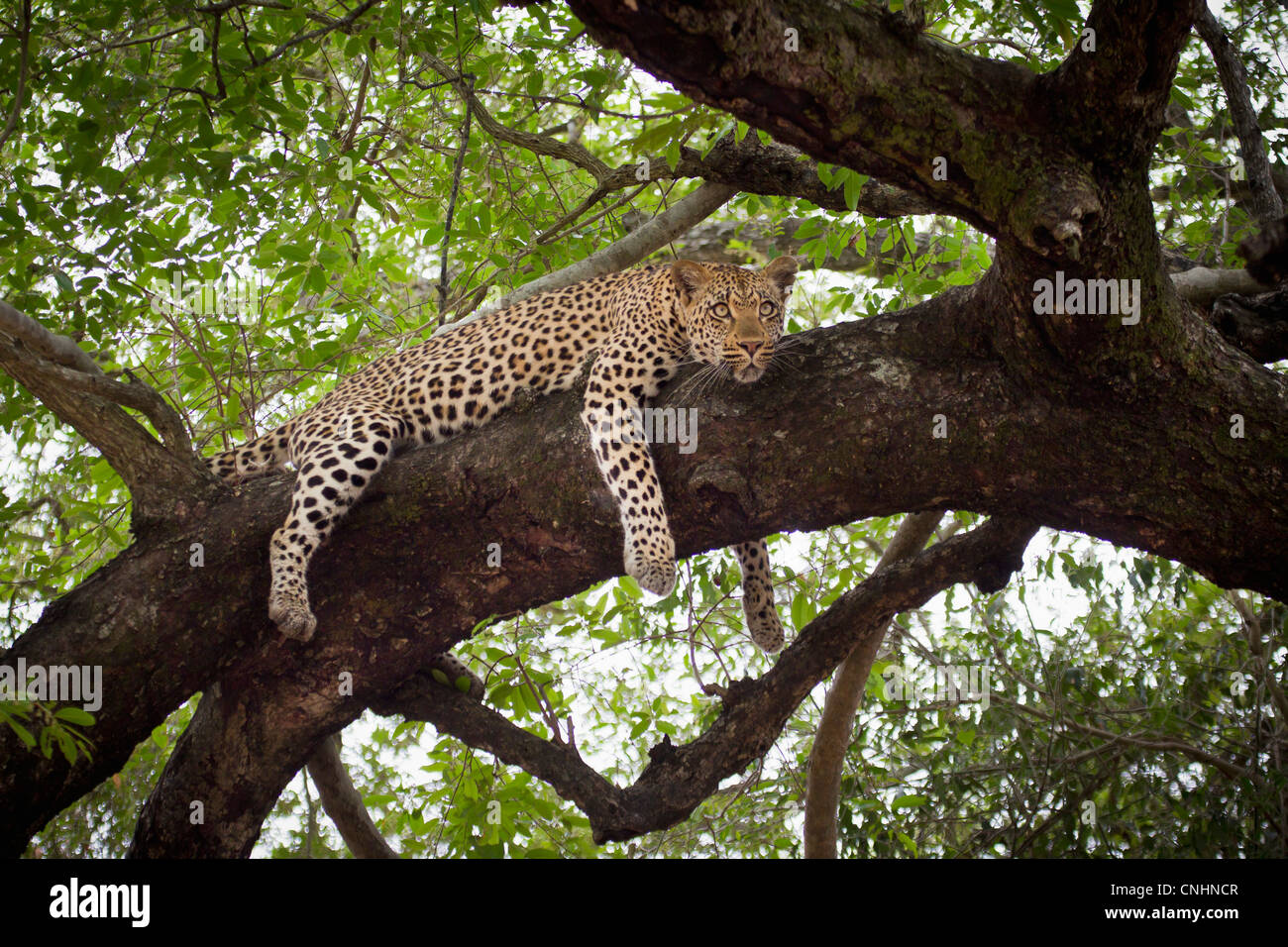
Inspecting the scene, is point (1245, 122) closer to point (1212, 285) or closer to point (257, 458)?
point (1212, 285)

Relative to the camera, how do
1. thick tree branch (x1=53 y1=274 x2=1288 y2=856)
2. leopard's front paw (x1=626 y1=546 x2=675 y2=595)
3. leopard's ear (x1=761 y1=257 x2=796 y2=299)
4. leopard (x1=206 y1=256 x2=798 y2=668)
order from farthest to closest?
leopard's ear (x1=761 y1=257 x2=796 y2=299)
leopard (x1=206 y1=256 x2=798 y2=668)
leopard's front paw (x1=626 y1=546 x2=675 y2=595)
thick tree branch (x1=53 y1=274 x2=1288 y2=856)

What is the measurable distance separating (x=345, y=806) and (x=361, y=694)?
1487 mm

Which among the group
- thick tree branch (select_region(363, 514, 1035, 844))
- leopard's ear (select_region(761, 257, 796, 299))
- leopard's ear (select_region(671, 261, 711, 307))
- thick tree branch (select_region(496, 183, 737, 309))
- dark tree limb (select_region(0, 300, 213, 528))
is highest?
thick tree branch (select_region(496, 183, 737, 309))

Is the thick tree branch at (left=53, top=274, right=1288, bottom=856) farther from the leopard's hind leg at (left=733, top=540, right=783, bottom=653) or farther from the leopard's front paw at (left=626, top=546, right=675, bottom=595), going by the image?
the leopard's hind leg at (left=733, top=540, right=783, bottom=653)

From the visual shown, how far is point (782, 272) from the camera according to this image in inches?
275

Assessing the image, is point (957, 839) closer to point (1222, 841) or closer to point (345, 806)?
point (1222, 841)

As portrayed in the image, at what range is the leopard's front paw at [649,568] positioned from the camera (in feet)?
16.4

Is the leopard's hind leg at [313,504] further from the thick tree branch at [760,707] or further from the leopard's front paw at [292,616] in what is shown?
the thick tree branch at [760,707]

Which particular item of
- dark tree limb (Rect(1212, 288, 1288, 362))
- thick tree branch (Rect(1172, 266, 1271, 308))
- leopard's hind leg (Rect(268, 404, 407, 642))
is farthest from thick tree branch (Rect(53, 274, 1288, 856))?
thick tree branch (Rect(1172, 266, 1271, 308))

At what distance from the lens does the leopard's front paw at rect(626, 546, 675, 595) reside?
500cm

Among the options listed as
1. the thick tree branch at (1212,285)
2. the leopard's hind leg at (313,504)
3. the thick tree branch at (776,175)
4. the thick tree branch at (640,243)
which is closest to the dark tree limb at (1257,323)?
the thick tree branch at (1212,285)

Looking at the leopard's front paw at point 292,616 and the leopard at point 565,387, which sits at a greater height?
the leopard at point 565,387

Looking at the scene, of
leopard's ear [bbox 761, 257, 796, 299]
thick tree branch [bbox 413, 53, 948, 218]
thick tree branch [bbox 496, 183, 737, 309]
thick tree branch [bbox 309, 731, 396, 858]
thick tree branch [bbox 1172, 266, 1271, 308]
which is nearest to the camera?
thick tree branch [bbox 1172, 266, 1271, 308]

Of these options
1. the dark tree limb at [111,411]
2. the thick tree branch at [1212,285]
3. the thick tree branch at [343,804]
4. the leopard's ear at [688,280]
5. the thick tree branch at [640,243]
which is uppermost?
the thick tree branch at [640,243]
